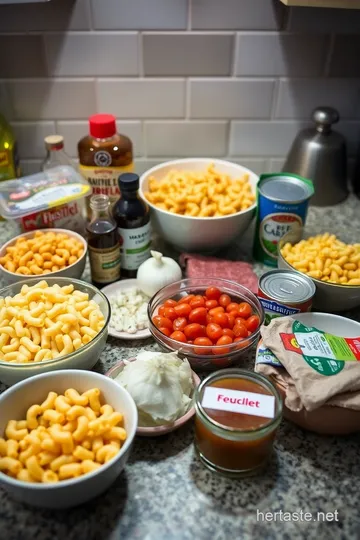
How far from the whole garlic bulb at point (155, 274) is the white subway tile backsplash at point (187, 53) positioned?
46 centimetres

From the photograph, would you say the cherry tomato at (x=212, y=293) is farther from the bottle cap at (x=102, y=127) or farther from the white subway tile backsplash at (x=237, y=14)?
the white subway tile backsplash at (x=237, y=14)

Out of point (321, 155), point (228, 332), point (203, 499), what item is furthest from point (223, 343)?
point (321, 155)

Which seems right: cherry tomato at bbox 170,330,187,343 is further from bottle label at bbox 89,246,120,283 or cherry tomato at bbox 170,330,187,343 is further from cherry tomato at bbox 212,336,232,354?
bottle label at bbox 89,246,120,283

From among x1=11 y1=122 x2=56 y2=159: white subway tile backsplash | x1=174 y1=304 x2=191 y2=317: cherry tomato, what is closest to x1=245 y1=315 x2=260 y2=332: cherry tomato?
x1=174 y1=304 x2=191 y2=317: cherry tomato

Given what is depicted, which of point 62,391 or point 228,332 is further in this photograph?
point 228,332

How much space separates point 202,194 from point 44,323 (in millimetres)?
437

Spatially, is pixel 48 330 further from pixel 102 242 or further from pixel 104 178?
pixel 104 178

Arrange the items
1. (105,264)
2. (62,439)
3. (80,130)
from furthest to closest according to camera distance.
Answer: (80,130) → (105,264) → (62,439)

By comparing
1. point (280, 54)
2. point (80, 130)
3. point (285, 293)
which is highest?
point (280, 54)

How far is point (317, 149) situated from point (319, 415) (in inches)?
26.8

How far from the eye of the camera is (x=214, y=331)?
2.84ft

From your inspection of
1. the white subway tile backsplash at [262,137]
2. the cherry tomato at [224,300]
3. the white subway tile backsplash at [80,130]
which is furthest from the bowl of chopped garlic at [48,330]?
the white subway tile backsplash at [262,137]

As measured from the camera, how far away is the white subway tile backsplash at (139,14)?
1.10 meters

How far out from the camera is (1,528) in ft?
2.17
